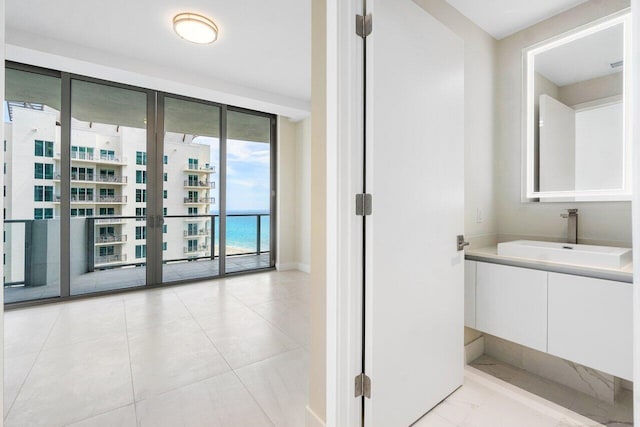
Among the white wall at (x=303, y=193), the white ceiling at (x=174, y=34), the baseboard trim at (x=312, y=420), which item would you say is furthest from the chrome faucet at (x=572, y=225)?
the white wall at (x=303, y=193)

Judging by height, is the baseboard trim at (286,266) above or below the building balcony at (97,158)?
below

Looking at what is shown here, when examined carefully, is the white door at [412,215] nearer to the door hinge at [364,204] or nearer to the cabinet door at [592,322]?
the door hinge at [364,204]

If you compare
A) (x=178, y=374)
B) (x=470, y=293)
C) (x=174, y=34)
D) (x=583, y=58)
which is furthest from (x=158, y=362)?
(x=583, y=58)

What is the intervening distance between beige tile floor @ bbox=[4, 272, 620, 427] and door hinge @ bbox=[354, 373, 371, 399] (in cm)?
44

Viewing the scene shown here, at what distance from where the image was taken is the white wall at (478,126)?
222 centimetres

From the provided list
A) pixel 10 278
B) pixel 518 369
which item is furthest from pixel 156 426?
pixel 10 278

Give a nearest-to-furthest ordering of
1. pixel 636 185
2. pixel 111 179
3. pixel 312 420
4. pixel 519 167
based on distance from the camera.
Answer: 1. pixel 636 185
2. pixel 312 420
3. pixel 519 167
4. pixel 111 179

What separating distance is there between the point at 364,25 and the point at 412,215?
3.03ft

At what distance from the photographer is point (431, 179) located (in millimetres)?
1654

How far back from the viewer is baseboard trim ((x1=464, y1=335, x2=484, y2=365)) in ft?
7.26

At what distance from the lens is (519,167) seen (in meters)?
2.37

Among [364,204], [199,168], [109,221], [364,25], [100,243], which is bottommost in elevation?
[100,243]

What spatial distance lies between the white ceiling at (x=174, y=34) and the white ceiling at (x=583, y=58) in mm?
1912

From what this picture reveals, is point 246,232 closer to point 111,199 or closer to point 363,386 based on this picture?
point 111,199
